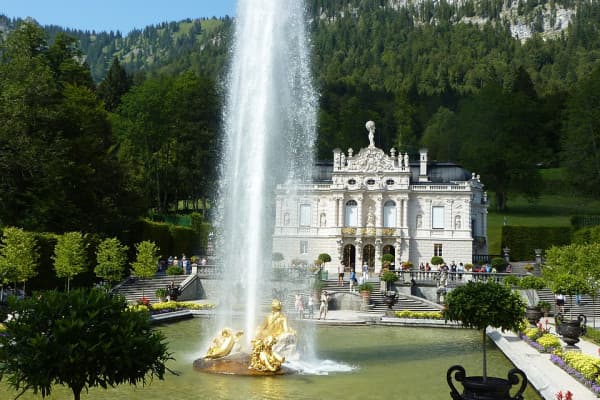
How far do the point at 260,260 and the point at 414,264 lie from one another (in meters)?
33.5

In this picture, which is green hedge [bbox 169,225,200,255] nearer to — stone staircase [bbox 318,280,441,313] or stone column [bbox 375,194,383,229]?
stone column [bbox 375,194,383,229]

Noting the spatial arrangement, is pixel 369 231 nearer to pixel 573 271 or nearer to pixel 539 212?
pixel 573 271

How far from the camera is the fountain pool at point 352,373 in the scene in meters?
15.8

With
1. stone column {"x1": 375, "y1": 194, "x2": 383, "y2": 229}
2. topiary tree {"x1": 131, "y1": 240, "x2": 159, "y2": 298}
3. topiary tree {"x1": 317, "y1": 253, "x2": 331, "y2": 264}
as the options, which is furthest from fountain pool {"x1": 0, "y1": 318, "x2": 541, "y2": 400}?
stone column {"x1": 375, "y1": 194, "x2": 383, "y2": 229}

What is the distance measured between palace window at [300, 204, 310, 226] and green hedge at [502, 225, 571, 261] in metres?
16.6

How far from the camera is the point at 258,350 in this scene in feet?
58.7

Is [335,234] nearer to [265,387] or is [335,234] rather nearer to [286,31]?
[286,31]

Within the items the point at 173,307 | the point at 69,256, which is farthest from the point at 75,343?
the point at 69,256

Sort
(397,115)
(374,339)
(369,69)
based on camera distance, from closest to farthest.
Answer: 1. (374,339)
2. (397,115)
3. (369,69)

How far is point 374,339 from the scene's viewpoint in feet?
85.2

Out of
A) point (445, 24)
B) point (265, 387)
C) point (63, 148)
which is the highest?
point (445, 24)

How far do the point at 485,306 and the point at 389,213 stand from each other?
39.4 meters

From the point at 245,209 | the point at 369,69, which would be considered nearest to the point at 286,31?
the point at 245,209

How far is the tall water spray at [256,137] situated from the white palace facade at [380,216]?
2837 centimetres
